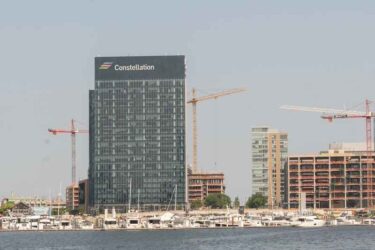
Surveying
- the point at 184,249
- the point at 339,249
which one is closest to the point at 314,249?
the point at 339,249

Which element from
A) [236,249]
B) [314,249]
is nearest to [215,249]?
[236,249]

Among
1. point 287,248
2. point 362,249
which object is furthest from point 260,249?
point 362,249

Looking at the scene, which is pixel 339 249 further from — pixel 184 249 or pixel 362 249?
pixel 184 249

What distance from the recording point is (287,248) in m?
198

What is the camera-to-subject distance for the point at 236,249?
199 metres

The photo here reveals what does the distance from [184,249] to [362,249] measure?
28.1m

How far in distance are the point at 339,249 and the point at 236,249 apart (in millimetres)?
16861

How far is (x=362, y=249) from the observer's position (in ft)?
620

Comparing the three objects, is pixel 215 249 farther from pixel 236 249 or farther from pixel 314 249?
pixel 314 249

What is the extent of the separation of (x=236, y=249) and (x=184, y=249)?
26.2 ft

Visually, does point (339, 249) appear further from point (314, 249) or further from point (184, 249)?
point (184, 249)

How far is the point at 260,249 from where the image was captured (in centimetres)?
19675

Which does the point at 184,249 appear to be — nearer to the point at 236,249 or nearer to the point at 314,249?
the point at 236,249

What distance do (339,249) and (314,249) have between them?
4.19 m
